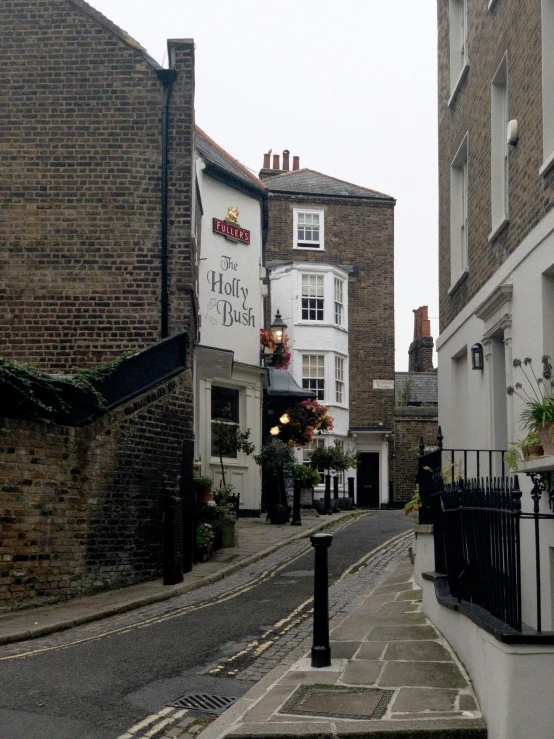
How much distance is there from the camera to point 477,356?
11.6 metres

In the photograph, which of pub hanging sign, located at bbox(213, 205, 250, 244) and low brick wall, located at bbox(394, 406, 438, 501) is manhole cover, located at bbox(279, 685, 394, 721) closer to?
pub hanging sign, located at bbox(213, 205, 250, 244)

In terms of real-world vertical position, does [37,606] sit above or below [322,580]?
below

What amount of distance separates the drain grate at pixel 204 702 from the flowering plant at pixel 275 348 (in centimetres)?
1704

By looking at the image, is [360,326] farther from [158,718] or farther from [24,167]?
[158,718]

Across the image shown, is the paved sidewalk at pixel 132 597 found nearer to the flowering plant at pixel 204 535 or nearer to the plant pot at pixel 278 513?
the flowering plant at pixel 204 535

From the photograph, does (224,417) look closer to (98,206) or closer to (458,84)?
(98,206)

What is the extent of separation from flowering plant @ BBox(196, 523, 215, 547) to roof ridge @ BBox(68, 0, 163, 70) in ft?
25.2

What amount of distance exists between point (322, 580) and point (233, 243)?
53.5 ft

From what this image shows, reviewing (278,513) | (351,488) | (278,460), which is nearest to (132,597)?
(278,513)

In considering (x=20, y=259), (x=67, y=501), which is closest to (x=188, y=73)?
(x=20, y=259)

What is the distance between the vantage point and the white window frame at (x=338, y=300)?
32.7 m

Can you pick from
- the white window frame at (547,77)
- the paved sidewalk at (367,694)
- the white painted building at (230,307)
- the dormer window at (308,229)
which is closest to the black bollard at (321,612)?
the paved sidewalk at (367,694)

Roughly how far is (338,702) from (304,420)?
1834 centimetres

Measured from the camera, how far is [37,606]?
1067cm
